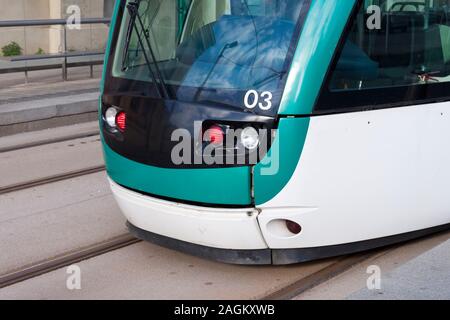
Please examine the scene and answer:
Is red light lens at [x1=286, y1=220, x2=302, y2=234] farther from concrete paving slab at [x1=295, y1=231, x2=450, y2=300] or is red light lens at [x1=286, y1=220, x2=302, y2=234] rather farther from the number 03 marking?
the number 03 marking

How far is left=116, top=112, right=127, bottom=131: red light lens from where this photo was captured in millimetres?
5327

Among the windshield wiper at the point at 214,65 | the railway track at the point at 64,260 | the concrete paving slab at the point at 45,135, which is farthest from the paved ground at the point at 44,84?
the windshield wiper at the point at 214,65

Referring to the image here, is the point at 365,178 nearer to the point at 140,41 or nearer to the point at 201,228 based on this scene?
the point at 201,228

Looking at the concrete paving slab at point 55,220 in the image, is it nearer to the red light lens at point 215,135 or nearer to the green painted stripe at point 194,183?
the green painted stripe at point 194,183

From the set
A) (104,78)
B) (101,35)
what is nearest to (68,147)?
(104,78)

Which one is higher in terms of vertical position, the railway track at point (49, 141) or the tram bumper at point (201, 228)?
the tram bumper at point (201, 228)

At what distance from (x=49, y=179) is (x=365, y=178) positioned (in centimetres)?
352

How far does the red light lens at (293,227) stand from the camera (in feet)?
16.2

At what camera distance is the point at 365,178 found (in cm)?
496

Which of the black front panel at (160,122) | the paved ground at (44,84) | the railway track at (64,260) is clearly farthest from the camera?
the paved ground at (44,84)

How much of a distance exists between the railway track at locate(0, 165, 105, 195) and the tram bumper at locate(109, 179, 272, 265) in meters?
2.19
